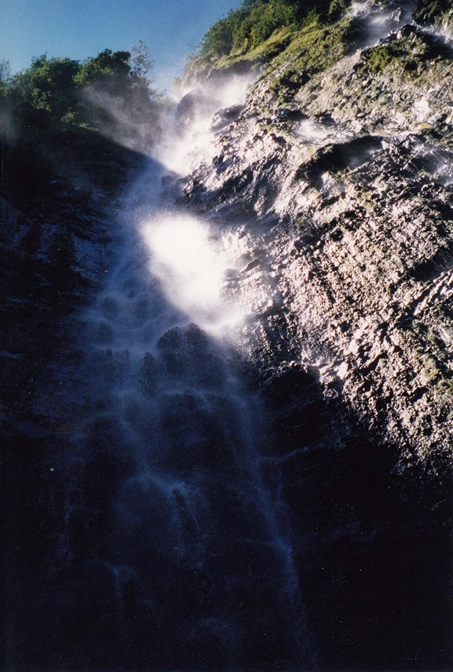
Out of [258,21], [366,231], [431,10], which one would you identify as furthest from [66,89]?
[366,231]

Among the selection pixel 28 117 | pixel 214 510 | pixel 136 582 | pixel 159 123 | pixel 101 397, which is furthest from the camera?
pixel 159 123

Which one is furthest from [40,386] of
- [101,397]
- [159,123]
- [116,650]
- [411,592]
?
[159,123]

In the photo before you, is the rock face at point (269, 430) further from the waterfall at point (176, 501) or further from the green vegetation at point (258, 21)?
the green vegetation at point (258, 21)

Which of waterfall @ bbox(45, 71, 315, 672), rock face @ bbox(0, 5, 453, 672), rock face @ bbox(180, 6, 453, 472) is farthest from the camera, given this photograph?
rock face @ bbox(180, 6, 453, 472)

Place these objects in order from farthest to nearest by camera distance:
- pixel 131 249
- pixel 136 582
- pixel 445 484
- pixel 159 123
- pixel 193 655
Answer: pixel 159 123 → pixel 131 249 → pixel 136 582 → pixel 193 655 → pixel 445 484

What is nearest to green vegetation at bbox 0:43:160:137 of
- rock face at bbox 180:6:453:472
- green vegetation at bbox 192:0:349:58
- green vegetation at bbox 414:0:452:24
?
green vegetation at bbox 192:0:349:58

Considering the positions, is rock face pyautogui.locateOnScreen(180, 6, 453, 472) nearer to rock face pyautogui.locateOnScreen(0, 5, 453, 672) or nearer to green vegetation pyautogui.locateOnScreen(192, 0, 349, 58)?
rock face pyautogui.locateOnScreen(0, 5, 453, 672)

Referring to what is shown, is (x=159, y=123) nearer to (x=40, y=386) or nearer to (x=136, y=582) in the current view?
(x=40, y=386)
